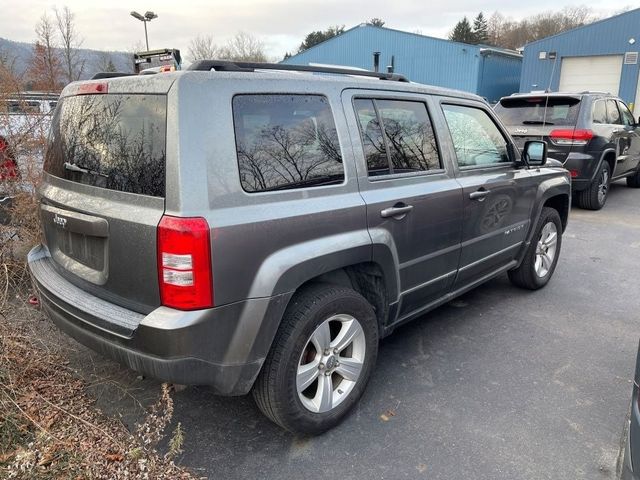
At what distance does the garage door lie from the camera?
2225 centimetres

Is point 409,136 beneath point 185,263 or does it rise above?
above

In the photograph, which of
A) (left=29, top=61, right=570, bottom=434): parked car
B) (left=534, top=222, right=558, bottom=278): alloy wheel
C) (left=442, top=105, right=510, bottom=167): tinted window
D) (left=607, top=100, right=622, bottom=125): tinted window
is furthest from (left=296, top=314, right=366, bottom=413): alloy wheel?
(left=607, top=100, right=622, bottom=125): tinted window

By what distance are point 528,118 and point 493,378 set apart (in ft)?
Result: 19.9

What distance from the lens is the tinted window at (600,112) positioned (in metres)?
8.06

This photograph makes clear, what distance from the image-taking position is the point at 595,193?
333 inches

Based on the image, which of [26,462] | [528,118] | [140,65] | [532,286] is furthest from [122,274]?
[140,65]

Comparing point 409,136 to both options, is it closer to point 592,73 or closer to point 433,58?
point 592,73

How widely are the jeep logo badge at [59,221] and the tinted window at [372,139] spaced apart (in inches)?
65.0

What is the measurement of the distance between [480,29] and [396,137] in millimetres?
68712

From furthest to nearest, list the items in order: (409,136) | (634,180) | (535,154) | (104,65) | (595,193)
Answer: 1. (634,180)
2. (104,65)
3. (595,193)
4. (535,154)
5. (409,136)

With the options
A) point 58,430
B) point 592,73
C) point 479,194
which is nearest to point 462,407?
point 479,194

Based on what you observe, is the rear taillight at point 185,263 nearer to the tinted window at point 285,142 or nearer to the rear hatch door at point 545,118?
the tinted window at point 285,142

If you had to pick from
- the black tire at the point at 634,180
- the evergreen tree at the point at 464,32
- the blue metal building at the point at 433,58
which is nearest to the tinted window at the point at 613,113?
the black tire at the point at 634,180

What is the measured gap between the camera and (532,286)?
4801mm
